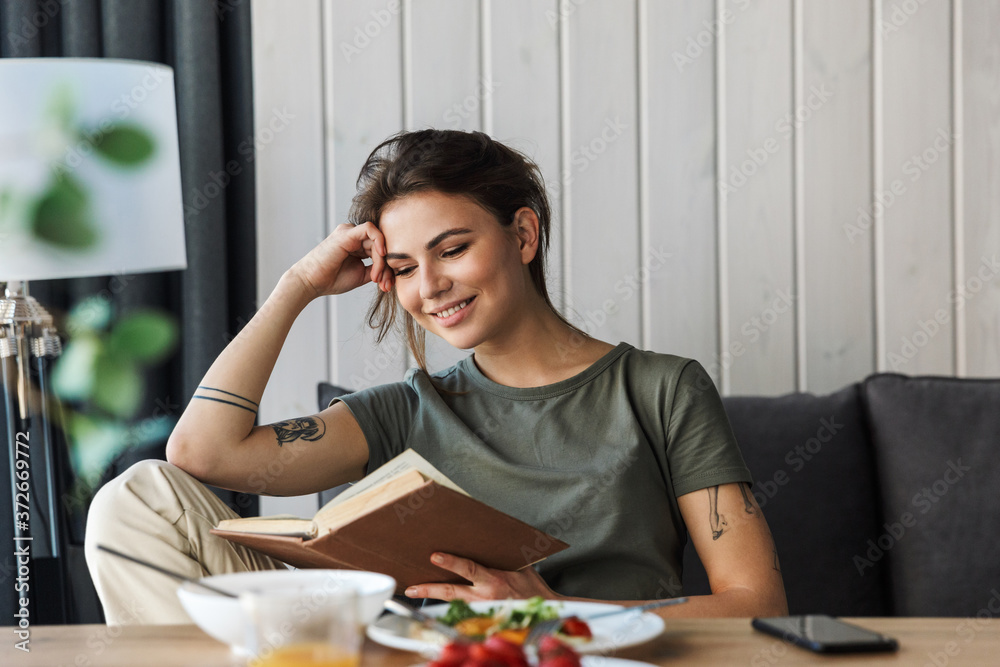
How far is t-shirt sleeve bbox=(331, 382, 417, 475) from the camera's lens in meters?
1.52

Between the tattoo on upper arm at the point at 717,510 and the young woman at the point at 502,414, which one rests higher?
the young woman at the point at 502,414

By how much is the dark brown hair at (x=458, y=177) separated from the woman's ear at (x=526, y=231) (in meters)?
0.01

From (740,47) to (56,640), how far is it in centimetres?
182

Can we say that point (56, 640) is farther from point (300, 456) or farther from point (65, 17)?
point (65, 17)

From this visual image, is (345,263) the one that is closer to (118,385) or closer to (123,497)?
(123,497)

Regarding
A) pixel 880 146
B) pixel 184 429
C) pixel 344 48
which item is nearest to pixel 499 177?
pixel 184 429

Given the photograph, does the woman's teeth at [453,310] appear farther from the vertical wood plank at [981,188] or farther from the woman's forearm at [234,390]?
the vertical wood plank at [981,188]

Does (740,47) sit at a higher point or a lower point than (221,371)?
higher

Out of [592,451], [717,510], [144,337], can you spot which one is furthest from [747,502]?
[144,337]

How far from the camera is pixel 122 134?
1552 millimetres

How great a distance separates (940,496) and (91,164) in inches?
63.0

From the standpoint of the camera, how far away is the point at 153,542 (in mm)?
1101

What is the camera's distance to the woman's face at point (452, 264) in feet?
4.64

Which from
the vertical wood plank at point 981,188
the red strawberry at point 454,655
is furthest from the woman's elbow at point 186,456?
the vertical wood plank at point 981,188
